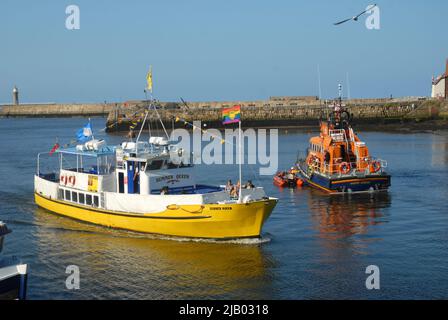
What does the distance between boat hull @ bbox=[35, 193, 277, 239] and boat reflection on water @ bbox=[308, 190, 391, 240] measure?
3.92 meters

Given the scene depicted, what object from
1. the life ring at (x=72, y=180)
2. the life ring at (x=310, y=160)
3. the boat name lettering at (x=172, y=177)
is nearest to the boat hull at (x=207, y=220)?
the boat name lettering at (x=172, y=177)

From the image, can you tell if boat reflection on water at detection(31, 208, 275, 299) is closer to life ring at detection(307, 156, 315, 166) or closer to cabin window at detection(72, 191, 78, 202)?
cabin window at detection(72, 191, 78, 202)

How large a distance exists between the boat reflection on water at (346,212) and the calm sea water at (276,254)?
2.1 inches

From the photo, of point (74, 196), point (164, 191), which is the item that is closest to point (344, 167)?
point (164, 191)

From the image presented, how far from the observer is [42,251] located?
1054 inches

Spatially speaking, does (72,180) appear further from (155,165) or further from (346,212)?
(346,212)

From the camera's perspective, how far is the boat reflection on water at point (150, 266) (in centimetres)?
2125

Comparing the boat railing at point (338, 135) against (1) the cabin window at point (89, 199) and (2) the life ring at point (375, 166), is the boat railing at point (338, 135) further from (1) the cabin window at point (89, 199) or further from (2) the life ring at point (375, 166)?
(1) the cabin window at point (89, 199)

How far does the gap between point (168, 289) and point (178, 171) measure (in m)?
8.88

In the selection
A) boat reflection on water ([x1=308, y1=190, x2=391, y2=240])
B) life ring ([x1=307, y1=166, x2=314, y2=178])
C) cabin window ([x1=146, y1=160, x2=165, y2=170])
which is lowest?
boat reflection on water ([x1=308, y1=190, x2=391, y2=240])

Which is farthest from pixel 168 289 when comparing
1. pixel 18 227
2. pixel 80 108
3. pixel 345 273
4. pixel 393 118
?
pixel 80 108

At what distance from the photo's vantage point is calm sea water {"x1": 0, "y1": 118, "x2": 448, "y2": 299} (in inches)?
836

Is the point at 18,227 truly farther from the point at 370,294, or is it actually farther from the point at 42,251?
the point at 370,294

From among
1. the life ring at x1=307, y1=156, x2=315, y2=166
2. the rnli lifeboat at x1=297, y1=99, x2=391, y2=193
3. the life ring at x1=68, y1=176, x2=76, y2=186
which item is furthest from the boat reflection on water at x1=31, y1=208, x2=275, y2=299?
the life ring at x1=307, y1=156, x2=315, y2=166
